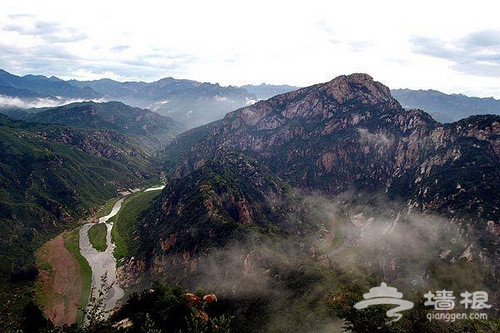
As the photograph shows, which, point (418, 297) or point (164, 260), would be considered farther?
point (164, 260)

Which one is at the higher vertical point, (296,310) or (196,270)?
(296,310)

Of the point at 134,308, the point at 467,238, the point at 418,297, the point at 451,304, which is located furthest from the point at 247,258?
the point at 467,238

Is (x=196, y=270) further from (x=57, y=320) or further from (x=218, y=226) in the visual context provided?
(x=57, y=320)

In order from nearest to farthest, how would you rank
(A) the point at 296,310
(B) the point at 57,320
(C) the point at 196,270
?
1. (A) the point at 296,310
2. (B) the point at 57,320
3. (C) the point at 196,270

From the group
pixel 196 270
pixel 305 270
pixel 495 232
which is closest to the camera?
pixel 305 270

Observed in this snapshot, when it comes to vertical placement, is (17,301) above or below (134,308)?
below

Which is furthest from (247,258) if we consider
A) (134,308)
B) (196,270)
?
(134,308)

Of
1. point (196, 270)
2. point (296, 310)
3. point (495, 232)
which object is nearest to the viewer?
point (296, 310)

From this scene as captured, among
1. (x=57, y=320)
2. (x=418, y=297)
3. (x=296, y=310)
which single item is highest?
(x=418, y=297)

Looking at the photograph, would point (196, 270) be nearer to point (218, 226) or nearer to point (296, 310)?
point (218, 226)
